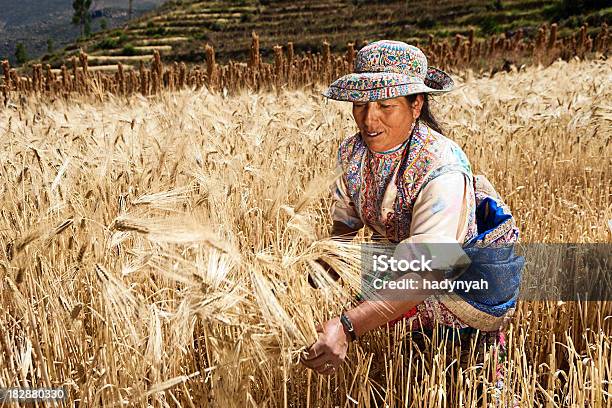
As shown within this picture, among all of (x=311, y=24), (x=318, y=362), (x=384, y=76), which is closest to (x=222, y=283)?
(x=318, y=362)

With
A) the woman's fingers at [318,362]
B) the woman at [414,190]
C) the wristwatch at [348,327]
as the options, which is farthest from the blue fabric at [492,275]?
the woman's fingers at [318,362]

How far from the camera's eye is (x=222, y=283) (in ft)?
4.49

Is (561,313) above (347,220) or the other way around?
the other way around

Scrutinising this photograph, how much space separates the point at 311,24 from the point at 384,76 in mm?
40511

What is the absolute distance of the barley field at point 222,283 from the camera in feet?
4.13

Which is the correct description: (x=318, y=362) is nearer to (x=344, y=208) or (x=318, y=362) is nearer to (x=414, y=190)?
(x=414, y=190)

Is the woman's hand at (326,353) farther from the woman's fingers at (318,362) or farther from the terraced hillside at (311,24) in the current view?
the terraced hillside at (311,24)

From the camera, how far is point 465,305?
166 centimetres

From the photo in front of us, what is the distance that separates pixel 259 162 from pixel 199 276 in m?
1.88

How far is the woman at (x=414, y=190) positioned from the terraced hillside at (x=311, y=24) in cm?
2538

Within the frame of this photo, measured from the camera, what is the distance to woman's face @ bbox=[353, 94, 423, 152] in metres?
1.65

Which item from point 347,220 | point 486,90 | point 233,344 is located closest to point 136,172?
point 347,220

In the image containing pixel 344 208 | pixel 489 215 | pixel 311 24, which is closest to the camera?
pixel 489 215

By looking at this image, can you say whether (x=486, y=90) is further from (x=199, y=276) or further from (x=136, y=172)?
(x=199, y=276)
